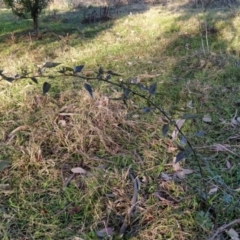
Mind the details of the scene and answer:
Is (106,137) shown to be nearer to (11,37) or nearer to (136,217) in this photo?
(136,217)

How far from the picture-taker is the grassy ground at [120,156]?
161 cm

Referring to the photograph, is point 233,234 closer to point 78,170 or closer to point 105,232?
point 105,232

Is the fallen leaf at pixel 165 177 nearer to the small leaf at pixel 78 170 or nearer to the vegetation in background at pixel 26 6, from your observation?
the small leaf at pixel 78 170

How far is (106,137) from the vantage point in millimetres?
2158

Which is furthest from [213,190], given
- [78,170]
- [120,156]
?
[78,170]

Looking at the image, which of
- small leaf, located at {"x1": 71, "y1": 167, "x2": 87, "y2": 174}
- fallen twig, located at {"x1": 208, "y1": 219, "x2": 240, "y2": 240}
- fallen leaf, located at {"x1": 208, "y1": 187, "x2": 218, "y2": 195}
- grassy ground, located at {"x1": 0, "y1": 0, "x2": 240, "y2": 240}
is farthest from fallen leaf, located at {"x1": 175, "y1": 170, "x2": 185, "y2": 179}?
small leaf, located at {"x1": 71, "y1": 167, "x2": 87, "y2": 174}

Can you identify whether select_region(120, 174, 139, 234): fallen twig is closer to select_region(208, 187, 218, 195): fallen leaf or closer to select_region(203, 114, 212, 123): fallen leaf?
select_region(208, 187, 218, 195): fallen leaf

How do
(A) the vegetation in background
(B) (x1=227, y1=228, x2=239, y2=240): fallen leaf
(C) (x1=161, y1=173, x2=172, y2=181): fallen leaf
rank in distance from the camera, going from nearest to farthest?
1. (B) (x1=227, y1=228, x2=239, y2=240): fallen leaf
2. (C) (x1=161, y1=173, x2=172, y2=181): fallen leaf
3. (A) the vegetation in background

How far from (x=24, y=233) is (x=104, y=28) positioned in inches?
173

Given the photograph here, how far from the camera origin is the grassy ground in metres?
1.61

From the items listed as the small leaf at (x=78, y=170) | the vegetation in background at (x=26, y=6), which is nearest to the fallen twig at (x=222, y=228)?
the small leaf at (x=78, y=170)

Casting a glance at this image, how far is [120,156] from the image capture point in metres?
2.04

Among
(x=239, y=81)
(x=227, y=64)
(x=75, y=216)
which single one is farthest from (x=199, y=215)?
(x=227, y=64)

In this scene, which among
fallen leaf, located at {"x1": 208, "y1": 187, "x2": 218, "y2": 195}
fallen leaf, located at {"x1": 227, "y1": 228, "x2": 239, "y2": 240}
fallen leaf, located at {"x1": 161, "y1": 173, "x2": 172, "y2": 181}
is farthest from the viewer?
fallen leaf, located at {"x1": 161, "y1": 173, "x2": 172, "y2": 181}
